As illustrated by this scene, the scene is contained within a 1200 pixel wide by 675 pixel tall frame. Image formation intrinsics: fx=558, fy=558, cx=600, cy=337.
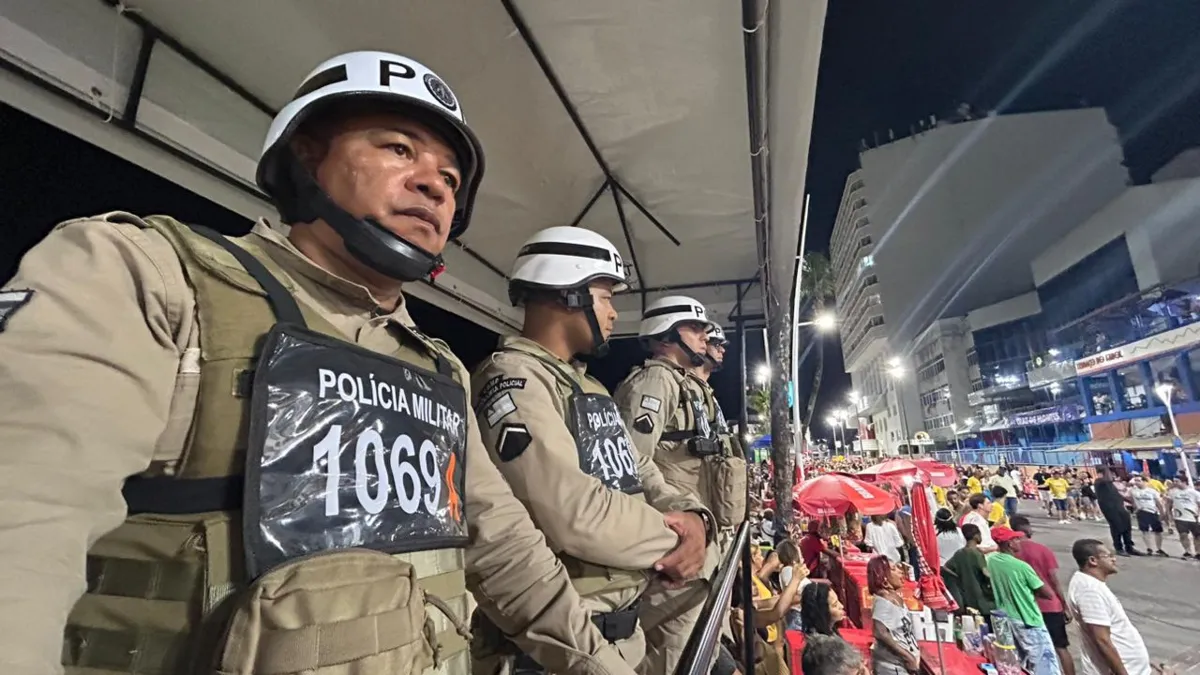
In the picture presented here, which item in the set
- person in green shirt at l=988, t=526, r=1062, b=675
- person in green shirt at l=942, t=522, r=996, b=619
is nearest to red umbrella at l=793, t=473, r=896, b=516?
person in green shirt at l=942, t=522, r=996, b=619

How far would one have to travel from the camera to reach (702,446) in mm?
4051

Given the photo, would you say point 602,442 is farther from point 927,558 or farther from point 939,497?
Result: point 939,497

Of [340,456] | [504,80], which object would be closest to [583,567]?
[340,456]

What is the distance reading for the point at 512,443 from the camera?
1.96 m

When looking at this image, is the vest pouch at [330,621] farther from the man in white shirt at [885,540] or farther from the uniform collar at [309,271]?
the man in white shirt at [885,540]

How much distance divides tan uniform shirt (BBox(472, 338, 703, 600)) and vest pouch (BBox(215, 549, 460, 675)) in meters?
0.95

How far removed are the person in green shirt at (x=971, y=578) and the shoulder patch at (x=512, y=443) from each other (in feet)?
26.8

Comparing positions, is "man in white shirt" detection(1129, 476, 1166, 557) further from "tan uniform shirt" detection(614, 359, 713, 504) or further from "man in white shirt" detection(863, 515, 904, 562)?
"tan uniform shirt" detection(614, 359, 713, 504)

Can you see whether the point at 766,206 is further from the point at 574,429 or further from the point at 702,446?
the point at 574,429

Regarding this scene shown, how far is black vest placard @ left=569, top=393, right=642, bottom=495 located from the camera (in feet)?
7.46

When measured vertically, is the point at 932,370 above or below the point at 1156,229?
below

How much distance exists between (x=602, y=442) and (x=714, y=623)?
897 mm

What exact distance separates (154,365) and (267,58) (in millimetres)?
2489

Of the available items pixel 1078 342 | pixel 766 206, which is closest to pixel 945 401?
pixel 1078 342
